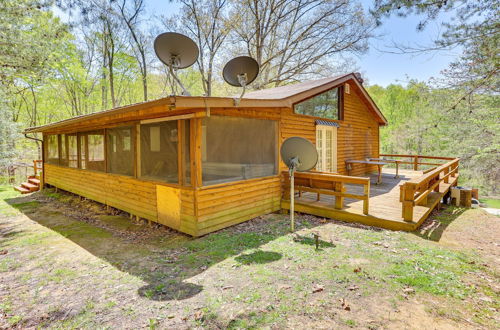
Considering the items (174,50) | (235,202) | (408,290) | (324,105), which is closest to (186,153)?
(235,202)

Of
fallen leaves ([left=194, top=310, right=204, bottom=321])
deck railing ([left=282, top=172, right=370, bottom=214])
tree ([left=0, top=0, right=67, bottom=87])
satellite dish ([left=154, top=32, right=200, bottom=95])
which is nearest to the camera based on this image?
fallen leaves ([left=194, top=310, right=204, bottom=321])

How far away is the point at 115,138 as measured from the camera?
639 cm

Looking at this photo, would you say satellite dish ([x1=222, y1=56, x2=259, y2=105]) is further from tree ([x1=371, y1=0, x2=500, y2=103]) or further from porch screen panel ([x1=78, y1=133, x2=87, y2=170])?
porch screen panel ([x1=78, y1=133, x2=87, y2=170])

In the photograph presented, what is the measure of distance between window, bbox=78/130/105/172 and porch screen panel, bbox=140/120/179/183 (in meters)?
2.10

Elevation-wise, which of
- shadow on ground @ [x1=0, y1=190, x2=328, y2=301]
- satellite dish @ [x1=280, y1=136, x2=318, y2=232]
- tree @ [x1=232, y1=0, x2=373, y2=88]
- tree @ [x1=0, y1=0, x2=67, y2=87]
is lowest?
shadow on ground @ [x1=0, y1=190, x2=328, y2=301]

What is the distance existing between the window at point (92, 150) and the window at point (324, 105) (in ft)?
17.2

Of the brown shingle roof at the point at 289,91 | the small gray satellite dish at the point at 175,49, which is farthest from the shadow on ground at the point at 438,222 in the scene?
the small gray satellite dish at the point at 175,49

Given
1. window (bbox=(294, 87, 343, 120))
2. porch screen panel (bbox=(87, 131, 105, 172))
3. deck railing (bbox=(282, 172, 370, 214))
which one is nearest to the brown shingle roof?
window (bbox=(294, 87, 343, 120))

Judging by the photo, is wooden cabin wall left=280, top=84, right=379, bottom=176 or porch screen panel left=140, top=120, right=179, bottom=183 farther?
wooden cabin wall left=280, top=84, right=379, bottom=176

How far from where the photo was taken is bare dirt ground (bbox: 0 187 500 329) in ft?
8.29

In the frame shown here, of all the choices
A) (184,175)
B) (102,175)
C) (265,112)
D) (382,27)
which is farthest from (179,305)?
(102,175)

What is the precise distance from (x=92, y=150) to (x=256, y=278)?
6.43m

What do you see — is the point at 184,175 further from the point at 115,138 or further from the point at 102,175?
the point at 102,175

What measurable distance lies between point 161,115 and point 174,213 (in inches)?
74.1
